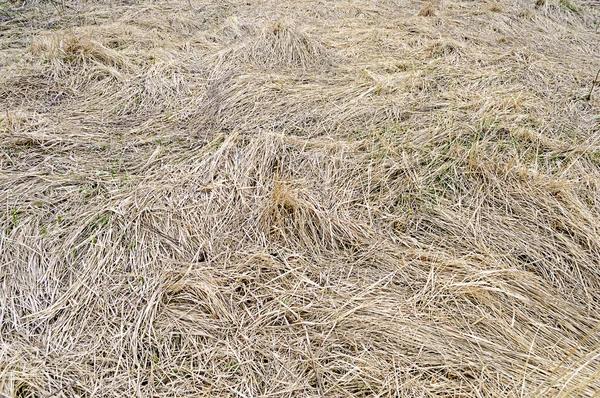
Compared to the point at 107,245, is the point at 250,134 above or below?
above

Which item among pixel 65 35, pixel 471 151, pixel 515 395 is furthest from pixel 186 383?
pixel 65 35

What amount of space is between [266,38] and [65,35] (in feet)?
5.15

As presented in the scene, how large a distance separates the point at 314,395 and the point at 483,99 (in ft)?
7.47

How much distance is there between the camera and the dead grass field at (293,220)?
140cm

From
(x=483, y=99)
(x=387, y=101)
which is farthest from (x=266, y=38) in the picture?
(x=483, y=99)

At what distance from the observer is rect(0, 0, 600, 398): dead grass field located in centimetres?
140

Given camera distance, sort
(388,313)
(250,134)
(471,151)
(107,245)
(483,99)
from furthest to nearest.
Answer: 1. (483,99)
2. (250,134)
3. (471,151)
4. (107,245)
5. (388,313)

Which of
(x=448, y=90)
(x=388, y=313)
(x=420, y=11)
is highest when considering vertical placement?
(x=420, y=11)

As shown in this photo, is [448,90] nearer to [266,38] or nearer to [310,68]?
[310,68]

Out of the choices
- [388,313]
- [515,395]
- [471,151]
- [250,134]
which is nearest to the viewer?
[515,395]

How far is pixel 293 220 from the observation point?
186 centimetres

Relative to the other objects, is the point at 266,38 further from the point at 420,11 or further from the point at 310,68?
the point at 420,11

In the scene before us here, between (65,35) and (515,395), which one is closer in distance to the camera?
(515,395)

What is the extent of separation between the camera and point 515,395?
1.30 metres
